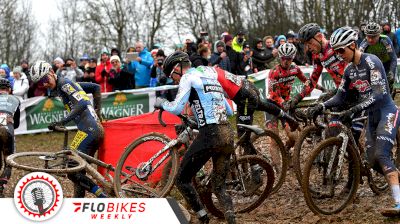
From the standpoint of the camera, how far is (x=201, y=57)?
14109 mm

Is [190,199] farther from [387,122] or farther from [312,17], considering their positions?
[312,17]

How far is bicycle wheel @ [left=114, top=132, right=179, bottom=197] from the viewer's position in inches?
302

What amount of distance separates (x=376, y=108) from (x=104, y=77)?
34.0 feet

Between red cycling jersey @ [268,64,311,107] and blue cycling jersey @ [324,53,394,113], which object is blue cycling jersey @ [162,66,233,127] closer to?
blue cycling jersey @ [324,53,394,113]

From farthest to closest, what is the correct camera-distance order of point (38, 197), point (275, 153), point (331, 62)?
point (331, 62)
point (275, 153)
point (38, 197)

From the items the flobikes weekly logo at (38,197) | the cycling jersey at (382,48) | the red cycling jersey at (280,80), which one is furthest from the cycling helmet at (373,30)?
the flobikes weekly logo at (38,197)

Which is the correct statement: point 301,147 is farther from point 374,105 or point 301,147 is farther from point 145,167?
point 145,167

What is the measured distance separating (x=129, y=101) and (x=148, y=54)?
1321 mm

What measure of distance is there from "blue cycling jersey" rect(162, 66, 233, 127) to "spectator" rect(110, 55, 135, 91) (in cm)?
952

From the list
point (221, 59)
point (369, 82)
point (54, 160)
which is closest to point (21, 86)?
point (221, 59)

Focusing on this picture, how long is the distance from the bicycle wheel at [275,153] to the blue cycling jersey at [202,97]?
5.04 ft

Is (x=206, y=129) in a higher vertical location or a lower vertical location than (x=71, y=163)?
higher

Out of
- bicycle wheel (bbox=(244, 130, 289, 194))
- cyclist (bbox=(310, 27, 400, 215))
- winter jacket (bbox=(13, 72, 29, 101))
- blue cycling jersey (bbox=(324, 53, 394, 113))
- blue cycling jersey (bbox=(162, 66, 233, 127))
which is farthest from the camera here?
winter jacket (bbox=(13, 72, 29, 101))

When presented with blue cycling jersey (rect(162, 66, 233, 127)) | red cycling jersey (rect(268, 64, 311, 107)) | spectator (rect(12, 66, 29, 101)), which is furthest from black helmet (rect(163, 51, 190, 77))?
spectator (rect(12, 66, 29, 101))
